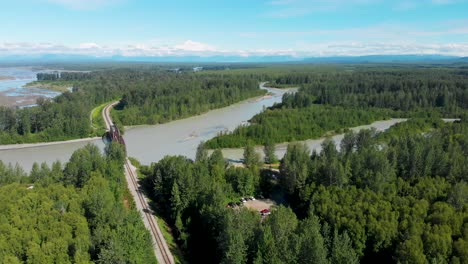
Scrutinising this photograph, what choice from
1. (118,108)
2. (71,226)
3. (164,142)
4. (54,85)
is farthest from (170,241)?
(54,85)

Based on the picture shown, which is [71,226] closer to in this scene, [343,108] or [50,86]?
[343,108]

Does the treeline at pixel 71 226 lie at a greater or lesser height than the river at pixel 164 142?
greater

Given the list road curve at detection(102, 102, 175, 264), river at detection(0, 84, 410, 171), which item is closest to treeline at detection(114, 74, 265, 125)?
river at detection(0, 84, 410, 171)

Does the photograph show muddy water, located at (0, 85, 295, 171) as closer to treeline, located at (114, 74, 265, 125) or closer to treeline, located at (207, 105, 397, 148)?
treeline, located at (114, 74, 265, 125)

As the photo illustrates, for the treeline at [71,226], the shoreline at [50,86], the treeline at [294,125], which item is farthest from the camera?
the shoreline at [50,86]

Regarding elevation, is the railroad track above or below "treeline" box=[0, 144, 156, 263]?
below

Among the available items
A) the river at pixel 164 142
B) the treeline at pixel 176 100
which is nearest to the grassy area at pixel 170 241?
the river at pixel 164 142

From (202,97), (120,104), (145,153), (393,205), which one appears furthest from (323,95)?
(393,205)

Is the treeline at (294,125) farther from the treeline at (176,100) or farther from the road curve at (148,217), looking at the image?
the treeline at (176,100)
